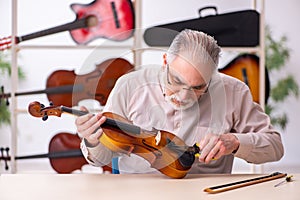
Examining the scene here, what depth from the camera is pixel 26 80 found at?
3.63 metres

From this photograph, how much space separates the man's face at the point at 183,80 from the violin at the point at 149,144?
12 cm

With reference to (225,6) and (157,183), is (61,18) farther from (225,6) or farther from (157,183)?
(157,183)

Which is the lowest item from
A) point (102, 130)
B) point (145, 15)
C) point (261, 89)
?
point (261, 89)

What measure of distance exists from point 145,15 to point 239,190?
8.91ft

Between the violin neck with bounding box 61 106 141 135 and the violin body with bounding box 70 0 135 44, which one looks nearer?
the violin neck with bounding box 61 106 141 135

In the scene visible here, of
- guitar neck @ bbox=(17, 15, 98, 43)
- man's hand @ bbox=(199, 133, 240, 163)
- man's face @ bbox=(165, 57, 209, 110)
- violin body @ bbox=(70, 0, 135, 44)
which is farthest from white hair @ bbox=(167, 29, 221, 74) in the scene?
guitar neck @ bbox=(17, 15, 98, 43)

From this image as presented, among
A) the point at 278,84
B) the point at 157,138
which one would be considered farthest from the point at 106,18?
the point at 157,138

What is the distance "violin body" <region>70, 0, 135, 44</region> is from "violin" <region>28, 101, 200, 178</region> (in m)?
1.79

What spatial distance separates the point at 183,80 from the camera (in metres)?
1.26

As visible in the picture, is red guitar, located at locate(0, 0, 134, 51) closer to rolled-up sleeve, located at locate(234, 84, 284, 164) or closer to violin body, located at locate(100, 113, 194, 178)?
rolled-up sleeve, located at locate(234, 84, 284, 164)

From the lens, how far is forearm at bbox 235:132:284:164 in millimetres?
1366

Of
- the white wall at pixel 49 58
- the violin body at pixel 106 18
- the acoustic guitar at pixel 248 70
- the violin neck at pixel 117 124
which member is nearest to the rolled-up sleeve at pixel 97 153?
the violin neck at pixel 117 124

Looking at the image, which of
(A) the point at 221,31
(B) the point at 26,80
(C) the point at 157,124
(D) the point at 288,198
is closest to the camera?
(D) the point at 288,198

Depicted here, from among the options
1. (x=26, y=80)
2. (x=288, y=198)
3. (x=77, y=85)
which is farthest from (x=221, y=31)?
(x=288, y=198)
